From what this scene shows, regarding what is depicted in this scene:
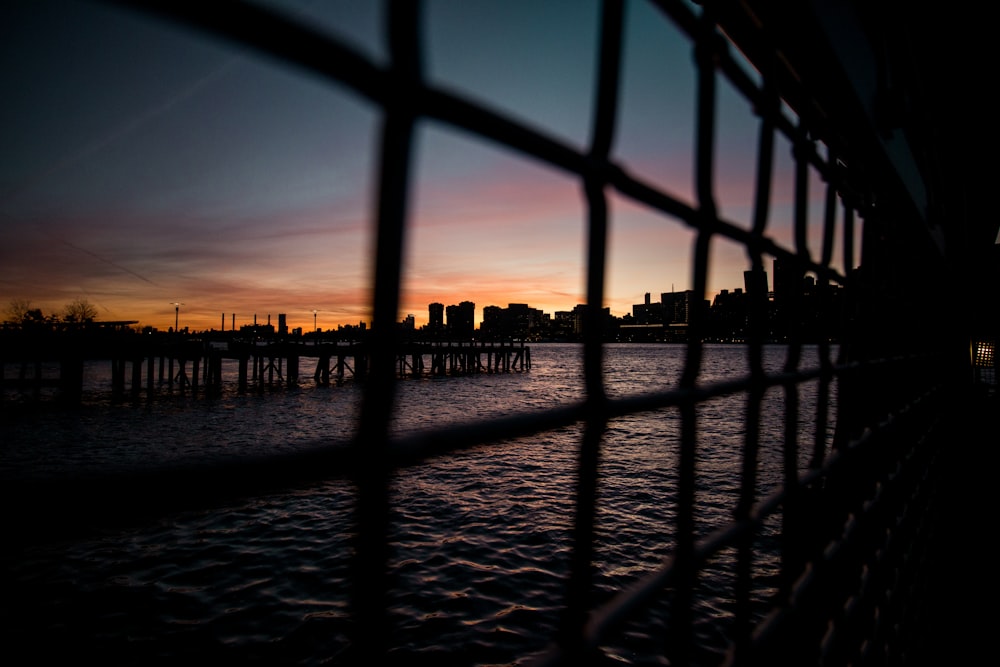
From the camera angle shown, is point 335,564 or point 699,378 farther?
point 335,564

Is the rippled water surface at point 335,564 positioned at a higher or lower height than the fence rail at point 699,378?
lower

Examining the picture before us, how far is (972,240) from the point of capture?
6113mm

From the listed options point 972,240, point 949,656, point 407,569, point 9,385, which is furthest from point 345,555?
point 9,385

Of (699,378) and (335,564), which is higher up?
(699,378)

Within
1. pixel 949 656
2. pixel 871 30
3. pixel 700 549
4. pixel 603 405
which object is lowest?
pixel 949 656

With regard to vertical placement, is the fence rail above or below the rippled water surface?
above

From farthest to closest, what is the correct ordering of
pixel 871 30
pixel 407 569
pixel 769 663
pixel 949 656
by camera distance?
1. pixel 407 569
2. pixel 949 656
3. pixel 871 30
4. pixel 769 663

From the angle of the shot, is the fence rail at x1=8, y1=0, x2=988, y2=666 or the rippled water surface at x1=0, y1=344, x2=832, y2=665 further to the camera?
the rippled water surface at x1=0, y1=344, x2=832, y2=665

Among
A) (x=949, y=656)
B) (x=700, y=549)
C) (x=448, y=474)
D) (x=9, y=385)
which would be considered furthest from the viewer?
(x=9, y=385)

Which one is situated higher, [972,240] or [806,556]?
[972,240]

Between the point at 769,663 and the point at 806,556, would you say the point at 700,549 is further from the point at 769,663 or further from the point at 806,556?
the point at 806,556

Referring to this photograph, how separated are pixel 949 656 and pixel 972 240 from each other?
16.1ft

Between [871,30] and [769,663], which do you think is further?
[871,30]

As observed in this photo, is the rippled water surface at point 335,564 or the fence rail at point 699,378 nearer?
the fence rail at point 699,378
